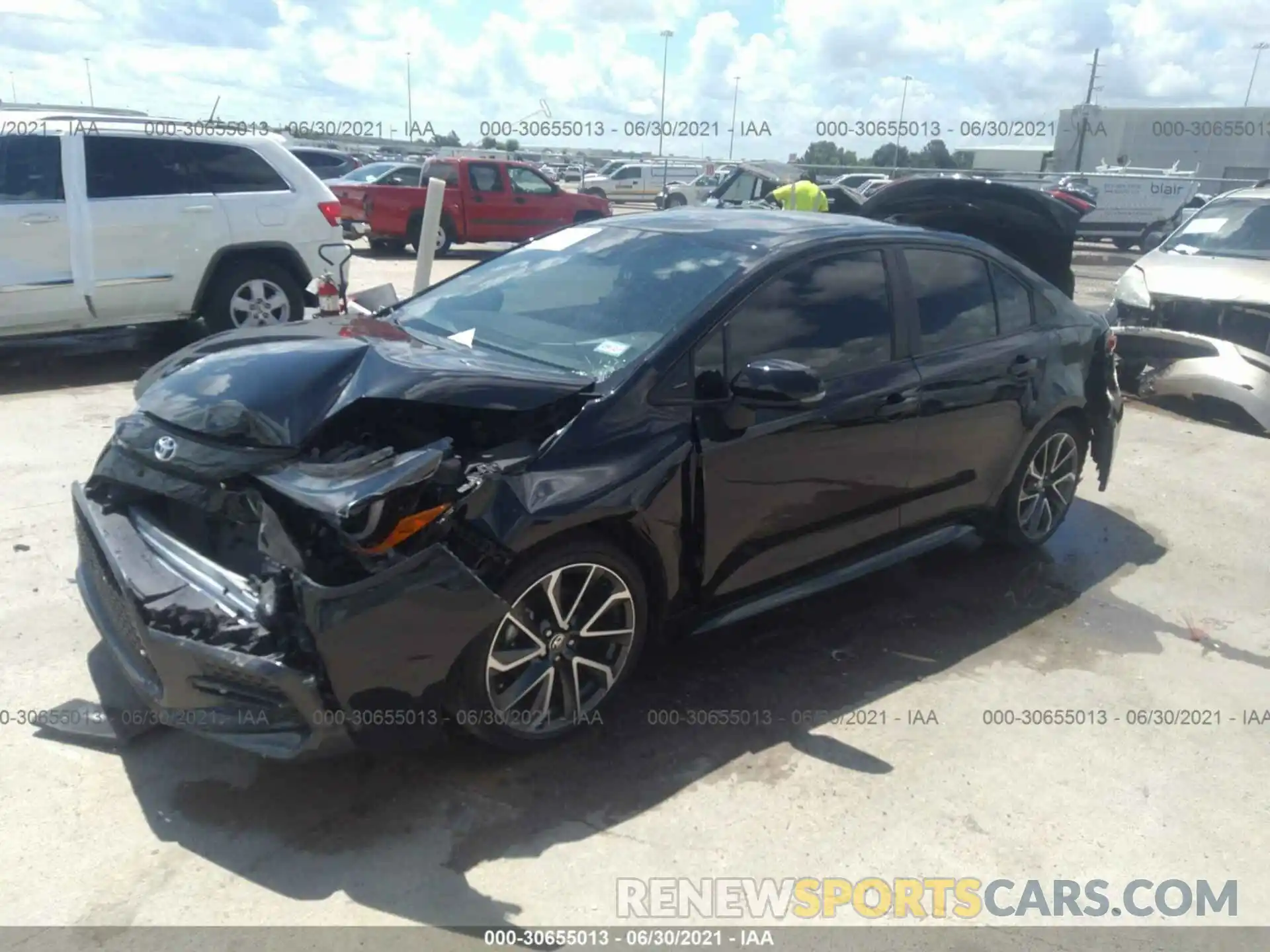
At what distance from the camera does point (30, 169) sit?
24.9 ft

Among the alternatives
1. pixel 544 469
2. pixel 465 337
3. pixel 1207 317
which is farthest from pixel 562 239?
pixel 1207 317

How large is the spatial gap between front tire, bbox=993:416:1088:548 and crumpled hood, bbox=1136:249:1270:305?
4.30 meters

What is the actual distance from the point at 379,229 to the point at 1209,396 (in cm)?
1329

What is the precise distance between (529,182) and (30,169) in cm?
1238

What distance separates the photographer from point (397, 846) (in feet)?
9.86

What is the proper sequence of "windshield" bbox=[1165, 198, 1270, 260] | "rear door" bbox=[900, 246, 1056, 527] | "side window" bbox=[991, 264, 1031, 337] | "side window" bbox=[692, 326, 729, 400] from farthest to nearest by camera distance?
"windshield" bbox=[1165, 198, 1270, 260], "side window" bbox=[991, 264, 1031, 337], "rear door" bbox=[900, 246, 1056, 527], "side window" bbox=[692, 326, 729, 400]

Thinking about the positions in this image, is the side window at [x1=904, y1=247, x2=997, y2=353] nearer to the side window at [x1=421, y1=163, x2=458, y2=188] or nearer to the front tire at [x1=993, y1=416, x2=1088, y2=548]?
the front tire at [x1=993, y1=416, x2=1088, y2=548]

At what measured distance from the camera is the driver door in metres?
3.70

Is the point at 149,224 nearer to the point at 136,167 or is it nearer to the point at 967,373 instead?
the point at 136,167

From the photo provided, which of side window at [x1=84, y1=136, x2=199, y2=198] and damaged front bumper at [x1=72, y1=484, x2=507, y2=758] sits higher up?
side window at [x1=84, y1=136, x2=199, y2=198]

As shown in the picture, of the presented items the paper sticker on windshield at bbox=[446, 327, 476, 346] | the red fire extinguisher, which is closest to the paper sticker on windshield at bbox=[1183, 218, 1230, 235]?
the red fire extinguisher

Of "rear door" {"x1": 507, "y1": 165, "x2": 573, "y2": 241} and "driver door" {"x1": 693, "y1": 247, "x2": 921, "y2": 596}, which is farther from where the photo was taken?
"rear door" {"x1": 507, "y1": 165, "x2": 573, "y2": 241}

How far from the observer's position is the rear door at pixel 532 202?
19094 mm

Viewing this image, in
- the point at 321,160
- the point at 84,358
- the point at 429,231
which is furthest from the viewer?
the point at 321,160
